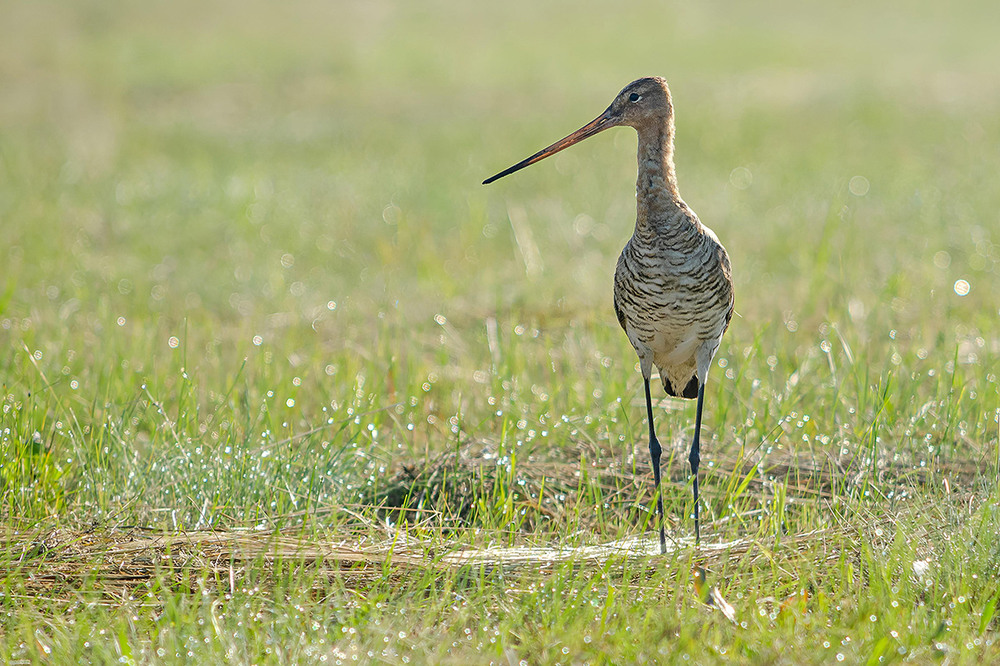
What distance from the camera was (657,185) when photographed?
3857mm

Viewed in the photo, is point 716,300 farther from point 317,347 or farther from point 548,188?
point 548,188

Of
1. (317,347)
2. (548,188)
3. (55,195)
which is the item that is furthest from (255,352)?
(548,188)

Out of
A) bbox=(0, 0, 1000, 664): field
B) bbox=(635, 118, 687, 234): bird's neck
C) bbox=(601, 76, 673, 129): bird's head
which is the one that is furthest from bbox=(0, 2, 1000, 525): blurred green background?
bbox=(601, 76, 673, 129): bird's head

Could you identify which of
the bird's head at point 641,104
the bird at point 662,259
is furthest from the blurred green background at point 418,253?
the bird's head at point 641,104

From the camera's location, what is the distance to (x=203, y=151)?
45.2ft

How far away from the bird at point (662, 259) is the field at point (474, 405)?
Result: 0.53 m

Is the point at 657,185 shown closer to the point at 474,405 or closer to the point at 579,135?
the point at 579,135

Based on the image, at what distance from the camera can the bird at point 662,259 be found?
149 inches

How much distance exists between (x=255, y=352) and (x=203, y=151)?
8583mm

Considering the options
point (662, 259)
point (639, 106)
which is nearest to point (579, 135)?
point (639, 106)

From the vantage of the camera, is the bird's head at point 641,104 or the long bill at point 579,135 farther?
the bird's head at point 641,104

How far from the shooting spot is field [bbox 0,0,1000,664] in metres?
2.91

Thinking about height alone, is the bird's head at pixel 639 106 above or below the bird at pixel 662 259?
above

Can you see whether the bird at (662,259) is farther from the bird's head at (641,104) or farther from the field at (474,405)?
the field at (474,405)
